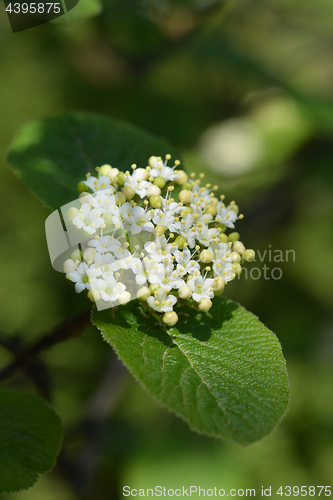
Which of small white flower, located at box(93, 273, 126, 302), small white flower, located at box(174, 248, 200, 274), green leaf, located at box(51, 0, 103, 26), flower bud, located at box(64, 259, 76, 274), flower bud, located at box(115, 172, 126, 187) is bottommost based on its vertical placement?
small white flower, located at box(174, 248, 200, 274)

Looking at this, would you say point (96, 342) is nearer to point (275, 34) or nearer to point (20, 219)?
point (20, 219)

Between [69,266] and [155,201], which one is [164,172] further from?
[69,266]

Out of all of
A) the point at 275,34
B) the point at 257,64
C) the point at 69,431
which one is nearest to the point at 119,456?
the point at 69,431

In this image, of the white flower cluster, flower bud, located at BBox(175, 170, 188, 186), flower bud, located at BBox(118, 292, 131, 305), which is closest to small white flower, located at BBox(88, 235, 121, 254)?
the white flower cluster

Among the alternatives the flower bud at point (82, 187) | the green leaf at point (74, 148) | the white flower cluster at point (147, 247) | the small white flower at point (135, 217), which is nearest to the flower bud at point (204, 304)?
the white flower cluster at point (147, 247)

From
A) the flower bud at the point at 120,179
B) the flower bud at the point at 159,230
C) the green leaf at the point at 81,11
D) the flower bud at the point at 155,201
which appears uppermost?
the green leaf at the point at 81,11

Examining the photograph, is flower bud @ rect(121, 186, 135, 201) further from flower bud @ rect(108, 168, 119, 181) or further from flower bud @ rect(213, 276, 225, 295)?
flower bud @ rect(213, 276, 225, 295)

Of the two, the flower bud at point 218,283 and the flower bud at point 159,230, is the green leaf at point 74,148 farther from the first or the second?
the flower bud at point 218,283
